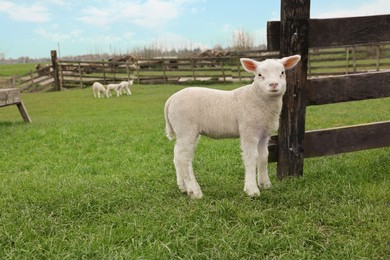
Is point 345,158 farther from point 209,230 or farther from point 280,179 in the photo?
point 209,230

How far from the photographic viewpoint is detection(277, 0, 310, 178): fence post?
3.92m

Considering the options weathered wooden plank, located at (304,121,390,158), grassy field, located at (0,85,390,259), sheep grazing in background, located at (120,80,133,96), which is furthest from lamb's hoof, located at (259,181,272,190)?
sheep grazing in background, located at (120,80,133,96)

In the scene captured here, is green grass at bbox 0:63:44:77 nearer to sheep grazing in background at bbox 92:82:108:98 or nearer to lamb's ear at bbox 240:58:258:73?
sheep grazing in background at bbox 92:82:108:98

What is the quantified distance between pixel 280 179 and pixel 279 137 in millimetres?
516

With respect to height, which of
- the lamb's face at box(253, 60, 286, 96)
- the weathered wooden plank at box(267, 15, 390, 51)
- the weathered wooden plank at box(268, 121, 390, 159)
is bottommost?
the weathered wooden plank at box(268, 121, 390, 159)

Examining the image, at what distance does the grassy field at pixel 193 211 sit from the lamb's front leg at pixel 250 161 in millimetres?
95

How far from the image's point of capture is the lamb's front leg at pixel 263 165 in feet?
13.0

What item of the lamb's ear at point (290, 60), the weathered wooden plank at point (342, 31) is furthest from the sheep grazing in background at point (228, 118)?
the weathered wooden plank at point (342, 31)

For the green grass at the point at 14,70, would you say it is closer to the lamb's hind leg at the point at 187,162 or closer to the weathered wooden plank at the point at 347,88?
the lamb's hind leg at the point at 187,162

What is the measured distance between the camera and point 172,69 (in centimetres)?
2730

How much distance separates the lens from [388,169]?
174 inches

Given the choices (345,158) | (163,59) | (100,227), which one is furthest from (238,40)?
(100,227)

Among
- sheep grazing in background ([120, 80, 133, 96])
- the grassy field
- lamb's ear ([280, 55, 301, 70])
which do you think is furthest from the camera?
sheep grazing in background ([120, 80, 133, 96])

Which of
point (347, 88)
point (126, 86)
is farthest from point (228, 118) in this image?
point (126, 86)
